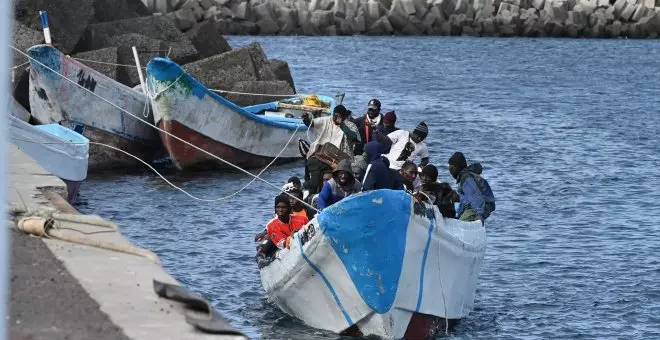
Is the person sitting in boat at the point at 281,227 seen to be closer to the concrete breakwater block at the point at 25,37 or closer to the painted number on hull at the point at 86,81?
the painted number on hull at the point at 86,81

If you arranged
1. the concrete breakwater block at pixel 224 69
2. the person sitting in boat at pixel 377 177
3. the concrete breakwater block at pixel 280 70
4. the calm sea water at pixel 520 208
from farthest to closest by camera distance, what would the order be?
the concrete breakwater block at pixel 280 70
the concrete breakwater block at pixel 224 69
the calm sea water at pixel 520 208
the person sitting in boat at pixel 377 177

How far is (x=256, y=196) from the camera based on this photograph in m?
23.5

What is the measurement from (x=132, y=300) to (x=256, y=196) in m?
16.2

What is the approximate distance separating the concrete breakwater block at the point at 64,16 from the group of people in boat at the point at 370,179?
46.6 feet

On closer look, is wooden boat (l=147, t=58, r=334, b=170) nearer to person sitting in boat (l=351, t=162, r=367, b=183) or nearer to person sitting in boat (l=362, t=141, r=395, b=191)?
person sitting in boat (l=351, t=162, r=367, b=183)

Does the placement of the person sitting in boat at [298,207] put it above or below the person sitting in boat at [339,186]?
below

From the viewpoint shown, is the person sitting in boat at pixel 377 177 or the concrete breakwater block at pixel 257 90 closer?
the person sitting in boat at pixel 377 177

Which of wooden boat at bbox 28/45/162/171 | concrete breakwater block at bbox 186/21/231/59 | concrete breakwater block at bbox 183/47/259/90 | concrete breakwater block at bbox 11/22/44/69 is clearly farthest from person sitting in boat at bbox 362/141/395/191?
concrete breakwater block at bbox 186/21/231/59

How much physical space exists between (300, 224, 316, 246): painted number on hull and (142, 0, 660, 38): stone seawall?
59305 mm

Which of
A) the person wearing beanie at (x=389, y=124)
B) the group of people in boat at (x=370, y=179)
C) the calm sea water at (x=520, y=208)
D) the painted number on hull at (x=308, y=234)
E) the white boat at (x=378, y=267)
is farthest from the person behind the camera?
the person wearing beanie at (x=389, y=124)

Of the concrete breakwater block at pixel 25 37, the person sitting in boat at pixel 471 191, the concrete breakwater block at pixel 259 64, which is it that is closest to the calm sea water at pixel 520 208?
the person sitting in boat at pixel 471 191

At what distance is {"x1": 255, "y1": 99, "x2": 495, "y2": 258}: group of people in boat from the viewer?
43.4 feet

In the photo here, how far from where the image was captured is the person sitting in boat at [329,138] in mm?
15109

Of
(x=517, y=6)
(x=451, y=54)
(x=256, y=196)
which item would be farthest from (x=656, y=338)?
(x=517, y=6)
